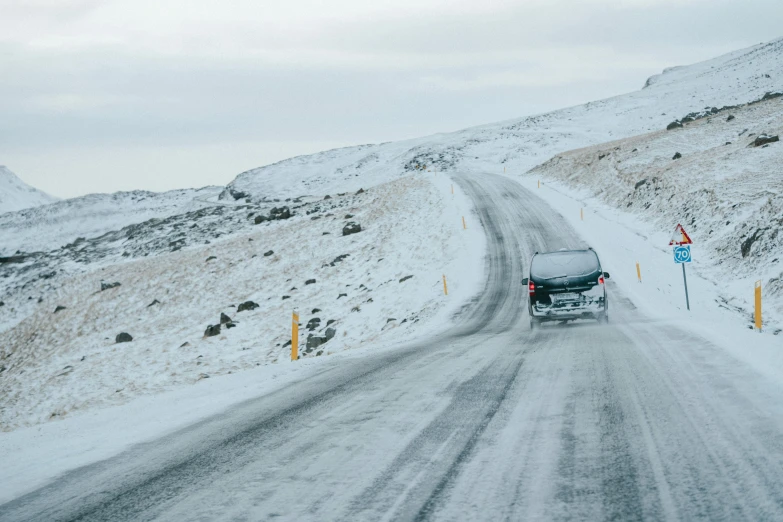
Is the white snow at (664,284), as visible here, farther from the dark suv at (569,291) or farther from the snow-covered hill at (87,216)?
the snow-covered hill at (87,216)

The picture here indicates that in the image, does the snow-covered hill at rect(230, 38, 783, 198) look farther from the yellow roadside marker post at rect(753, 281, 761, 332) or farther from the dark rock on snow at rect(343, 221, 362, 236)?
the yellow roadside marker post at rect(753, 281, 761, 332)

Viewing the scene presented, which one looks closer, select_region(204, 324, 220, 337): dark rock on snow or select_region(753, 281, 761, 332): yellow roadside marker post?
select_region(753, 281, 761, 332): yellow roadside marker post

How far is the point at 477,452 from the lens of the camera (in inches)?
213

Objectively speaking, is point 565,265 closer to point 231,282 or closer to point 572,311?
point 572,311

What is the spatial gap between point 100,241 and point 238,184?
105 feet

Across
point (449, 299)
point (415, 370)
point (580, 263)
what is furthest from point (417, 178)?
point (415, 370)

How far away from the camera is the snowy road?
430cm

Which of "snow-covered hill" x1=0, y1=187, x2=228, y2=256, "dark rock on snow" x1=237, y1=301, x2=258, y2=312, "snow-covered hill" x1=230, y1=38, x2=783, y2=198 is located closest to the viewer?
"dark rock on snow" x1=237, y1=301, x2=258, y2=312

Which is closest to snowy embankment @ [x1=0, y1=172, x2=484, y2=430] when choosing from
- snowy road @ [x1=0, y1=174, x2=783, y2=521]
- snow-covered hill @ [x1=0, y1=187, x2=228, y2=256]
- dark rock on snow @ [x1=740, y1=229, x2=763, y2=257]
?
snowy road @ [x1=0, y1=174, x2=783, y2=521]

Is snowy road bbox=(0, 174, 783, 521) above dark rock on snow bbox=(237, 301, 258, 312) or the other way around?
the other way around

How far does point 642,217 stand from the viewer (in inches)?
1463

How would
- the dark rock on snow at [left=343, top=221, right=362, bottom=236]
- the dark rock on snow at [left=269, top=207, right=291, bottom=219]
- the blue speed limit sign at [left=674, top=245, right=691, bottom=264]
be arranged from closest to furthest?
1. the blue speed limit sign at [left=674, top=245, right=691, bottom=264]
2. the dark rock on snow at [left=343, top=221, right=362, bottom=236]
3. the dark rock on snow at [left=269, top=207, right=291, bottom=219]

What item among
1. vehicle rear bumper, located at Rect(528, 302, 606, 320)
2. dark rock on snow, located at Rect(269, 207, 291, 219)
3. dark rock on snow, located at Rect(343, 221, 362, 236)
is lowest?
vehicle rear bumper, located at Rect(528, 302, 606, 320)

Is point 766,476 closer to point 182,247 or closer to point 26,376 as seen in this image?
point 26,376
